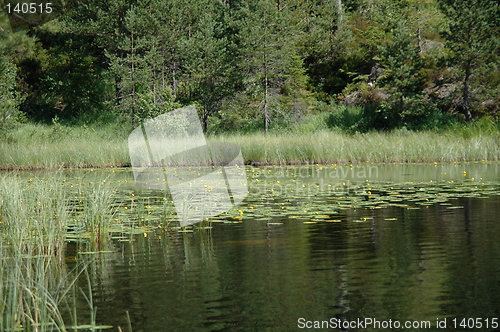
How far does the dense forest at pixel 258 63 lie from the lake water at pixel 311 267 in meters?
18.5

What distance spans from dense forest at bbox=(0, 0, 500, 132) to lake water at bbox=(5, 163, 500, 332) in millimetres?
18484

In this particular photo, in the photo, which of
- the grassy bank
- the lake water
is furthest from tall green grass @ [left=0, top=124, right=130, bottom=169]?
the lake water

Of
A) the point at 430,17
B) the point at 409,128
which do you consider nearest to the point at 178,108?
the point at 409,128

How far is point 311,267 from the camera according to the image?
21.3 feet

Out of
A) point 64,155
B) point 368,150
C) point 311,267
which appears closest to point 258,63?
point 368,150

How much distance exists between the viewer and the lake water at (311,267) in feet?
16.1

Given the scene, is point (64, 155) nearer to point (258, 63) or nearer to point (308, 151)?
point (308, 151)

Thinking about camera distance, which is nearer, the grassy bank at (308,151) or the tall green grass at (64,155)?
the grassy bank at (308,151)

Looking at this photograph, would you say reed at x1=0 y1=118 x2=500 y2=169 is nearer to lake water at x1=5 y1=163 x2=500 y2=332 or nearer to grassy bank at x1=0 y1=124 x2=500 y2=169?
grassy bank at x1=0 y1=124 x2=500 y2=169

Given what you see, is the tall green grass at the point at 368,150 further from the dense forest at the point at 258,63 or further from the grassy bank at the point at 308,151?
the dense forest at the point at 258,63

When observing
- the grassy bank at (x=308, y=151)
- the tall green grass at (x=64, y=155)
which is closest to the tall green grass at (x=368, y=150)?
the grassy bank at (x=308, y=151)

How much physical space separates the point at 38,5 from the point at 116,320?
34916 millimetres

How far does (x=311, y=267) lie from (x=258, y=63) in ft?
87.6

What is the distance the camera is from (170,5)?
34812 mm
